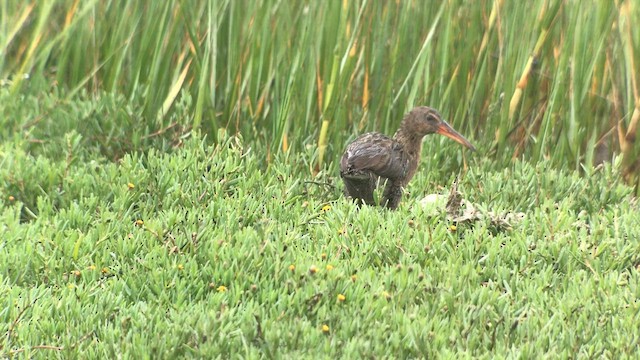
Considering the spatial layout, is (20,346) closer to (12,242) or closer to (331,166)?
(12,242)

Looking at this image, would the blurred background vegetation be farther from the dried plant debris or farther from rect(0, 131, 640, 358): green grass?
the dried plant debris

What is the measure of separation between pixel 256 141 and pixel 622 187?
219 centimetres

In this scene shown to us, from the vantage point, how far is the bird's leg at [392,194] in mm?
5988

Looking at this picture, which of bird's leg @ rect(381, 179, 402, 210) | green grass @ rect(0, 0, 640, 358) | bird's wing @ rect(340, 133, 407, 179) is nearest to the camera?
green grass @ rect(0, 0, 640, 358)

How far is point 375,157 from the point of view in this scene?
19.1 feet

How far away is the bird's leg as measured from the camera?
5988 mm

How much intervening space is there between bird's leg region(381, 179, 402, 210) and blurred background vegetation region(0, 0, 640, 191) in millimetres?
485

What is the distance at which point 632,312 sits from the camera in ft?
14.3

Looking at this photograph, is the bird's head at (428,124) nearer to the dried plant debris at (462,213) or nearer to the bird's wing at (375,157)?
the bird's wing at (375,157)

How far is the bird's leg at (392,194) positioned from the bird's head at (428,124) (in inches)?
14.6

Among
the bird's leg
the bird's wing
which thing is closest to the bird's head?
the bird's wing

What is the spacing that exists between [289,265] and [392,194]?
1.50 metres

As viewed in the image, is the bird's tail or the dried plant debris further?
the bird's tail

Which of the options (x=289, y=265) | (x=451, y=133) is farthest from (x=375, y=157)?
(x=289, y=265)
